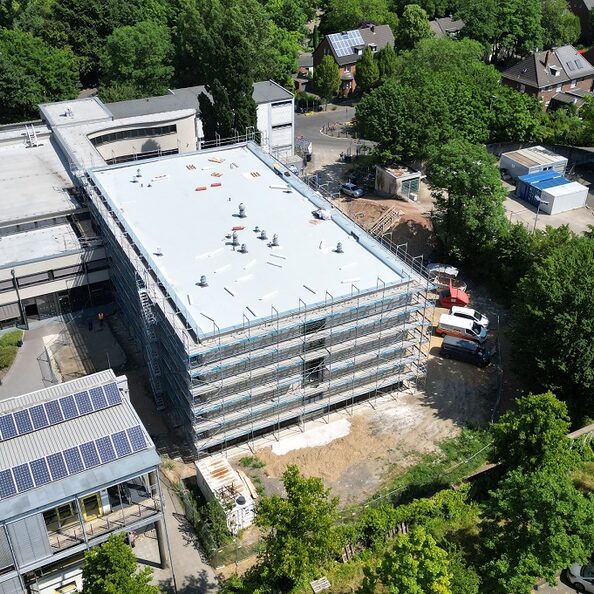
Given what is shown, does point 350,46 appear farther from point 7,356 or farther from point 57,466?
point 57,466

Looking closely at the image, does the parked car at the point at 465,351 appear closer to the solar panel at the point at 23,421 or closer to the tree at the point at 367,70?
the solar panel at the point at 23,421

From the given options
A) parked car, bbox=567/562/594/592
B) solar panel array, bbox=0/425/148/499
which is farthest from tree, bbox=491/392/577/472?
solar panel array, bbox=0/425/148/499

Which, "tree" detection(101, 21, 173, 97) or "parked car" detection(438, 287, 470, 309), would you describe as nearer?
"parked car" detection(438, 287, 470, 309)

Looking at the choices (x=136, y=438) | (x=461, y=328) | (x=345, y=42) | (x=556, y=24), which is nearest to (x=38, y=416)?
(x=136, y=438)

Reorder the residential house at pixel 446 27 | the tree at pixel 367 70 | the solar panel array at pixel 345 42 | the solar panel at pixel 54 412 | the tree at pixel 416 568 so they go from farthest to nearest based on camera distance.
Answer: the residential house at pixel 446 27 → the solar panel array at pixel 345 42 → the tree at pixel 367 70 → the solar panel at pixel 54 412 → the tree at pixel 416 568

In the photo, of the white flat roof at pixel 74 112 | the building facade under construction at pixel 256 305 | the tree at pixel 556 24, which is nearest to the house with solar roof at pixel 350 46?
the tree at pixel 556 24

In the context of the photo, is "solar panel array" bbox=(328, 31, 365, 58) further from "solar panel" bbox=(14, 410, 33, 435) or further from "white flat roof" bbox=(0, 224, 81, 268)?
"solar panel" bbox=(14, 410, 33, 435)
